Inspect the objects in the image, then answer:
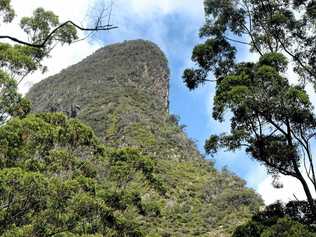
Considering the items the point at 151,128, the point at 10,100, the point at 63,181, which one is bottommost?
the point at 63,181

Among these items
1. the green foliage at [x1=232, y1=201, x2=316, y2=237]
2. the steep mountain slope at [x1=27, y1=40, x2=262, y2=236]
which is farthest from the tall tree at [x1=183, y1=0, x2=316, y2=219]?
the steep mountain slope at [x1=27, y1=40, x2=262, y2=236]

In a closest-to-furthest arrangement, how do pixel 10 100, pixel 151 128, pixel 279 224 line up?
1. pixel 279 224
2. pixel 10 100
3. pixel 151 128

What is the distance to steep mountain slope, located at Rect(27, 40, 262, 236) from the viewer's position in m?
47.0

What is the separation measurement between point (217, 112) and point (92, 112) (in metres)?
61.0

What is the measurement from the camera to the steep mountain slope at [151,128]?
47.0 meters

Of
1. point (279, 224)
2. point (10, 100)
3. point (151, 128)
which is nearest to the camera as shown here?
point (279, 224)

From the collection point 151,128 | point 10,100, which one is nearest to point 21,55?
point 10,100

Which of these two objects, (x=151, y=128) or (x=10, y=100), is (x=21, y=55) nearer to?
(x=10, y=100)

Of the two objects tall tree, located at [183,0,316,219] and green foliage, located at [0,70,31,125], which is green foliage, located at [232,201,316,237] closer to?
tall tree, located at [183,0,316,219]

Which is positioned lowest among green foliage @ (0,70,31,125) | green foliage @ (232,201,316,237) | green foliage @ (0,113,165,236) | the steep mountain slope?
green foliage @ (232,201,316,237)

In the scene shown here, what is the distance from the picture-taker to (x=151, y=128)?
219 feet

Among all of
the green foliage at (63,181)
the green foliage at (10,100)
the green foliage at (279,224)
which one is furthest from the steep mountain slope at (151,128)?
the green foliage at (279,224)

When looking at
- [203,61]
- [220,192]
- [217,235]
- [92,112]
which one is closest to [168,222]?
[217,235]

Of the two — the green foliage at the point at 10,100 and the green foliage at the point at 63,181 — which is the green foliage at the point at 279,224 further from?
the green foliage at the point at 10,100
